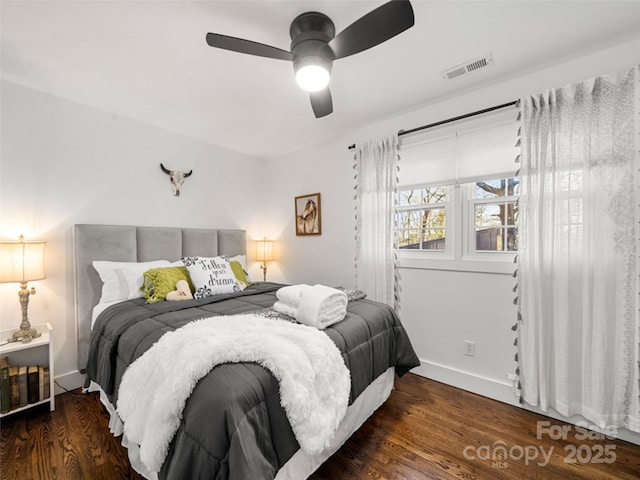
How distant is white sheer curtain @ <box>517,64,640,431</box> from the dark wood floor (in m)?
0.26

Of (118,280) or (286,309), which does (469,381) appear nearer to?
(286,309)

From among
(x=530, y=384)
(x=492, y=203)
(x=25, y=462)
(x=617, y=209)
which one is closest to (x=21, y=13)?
(x=25, y=462)

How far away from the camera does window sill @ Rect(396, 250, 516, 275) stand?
219 centimetres

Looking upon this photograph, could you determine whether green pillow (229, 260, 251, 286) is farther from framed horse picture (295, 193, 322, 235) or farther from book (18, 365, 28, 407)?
book (18, 365, 28, 407)

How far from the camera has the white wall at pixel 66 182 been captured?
2.17 metres

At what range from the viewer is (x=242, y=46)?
1468 millimetres

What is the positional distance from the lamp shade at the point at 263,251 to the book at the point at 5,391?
241cm

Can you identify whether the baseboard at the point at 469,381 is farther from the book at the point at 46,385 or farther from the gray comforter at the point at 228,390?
the book at the point at 46,385

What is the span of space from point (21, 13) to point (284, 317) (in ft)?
7.32

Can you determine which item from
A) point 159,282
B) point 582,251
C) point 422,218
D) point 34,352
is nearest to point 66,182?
point 159,282

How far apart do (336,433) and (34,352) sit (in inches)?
96.6

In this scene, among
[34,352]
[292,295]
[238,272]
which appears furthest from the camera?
[238,272]

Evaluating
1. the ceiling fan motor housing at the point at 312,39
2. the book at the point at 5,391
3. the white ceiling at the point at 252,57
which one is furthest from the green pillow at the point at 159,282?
the ceiling fan motor housing at the point at 312,39

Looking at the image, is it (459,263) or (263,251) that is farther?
(263,251)
